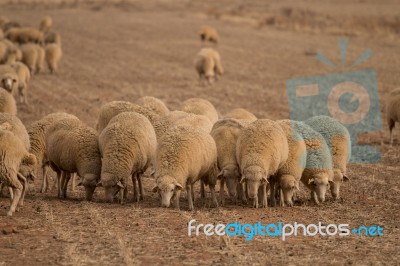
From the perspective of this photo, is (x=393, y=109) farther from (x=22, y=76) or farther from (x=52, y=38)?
(x=52, y=38)

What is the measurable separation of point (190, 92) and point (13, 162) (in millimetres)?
13460

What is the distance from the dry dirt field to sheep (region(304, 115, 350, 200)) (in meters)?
0.37

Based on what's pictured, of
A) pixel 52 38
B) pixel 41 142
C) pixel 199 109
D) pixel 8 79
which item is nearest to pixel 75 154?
pixel 41 142

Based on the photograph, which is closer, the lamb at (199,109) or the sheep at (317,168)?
the sheep at (317,168)

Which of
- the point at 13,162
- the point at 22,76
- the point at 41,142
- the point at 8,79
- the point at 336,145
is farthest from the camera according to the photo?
the point at 22,76

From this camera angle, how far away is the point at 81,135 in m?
12.2

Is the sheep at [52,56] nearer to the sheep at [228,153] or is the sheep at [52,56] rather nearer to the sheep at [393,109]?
the sheep at [393,109]

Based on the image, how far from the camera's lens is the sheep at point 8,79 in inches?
748

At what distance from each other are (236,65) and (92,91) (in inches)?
300

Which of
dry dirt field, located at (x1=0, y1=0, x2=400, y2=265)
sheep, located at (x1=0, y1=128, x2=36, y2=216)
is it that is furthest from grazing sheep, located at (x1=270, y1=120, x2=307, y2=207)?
sheep, located at (x1=0, y1=128, x2=36, y2=216)

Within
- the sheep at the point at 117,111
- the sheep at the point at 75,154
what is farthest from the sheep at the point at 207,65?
the sheep at the point at 75,154

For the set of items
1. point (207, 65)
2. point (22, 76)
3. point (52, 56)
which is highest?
point (52, 56)

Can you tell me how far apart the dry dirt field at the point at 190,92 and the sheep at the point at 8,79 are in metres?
0.80

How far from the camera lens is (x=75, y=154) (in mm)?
12023
